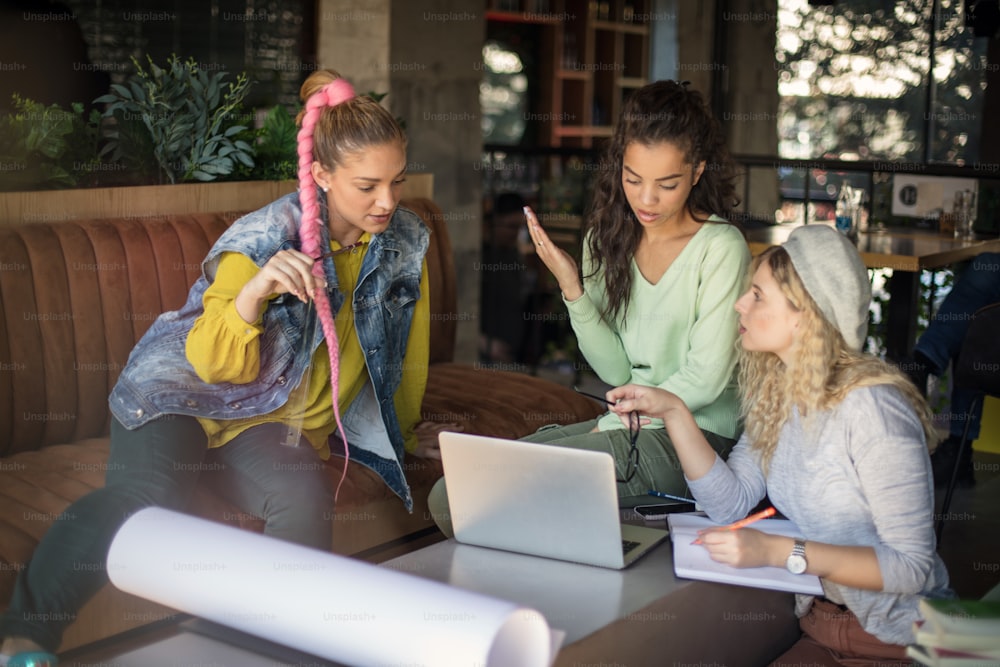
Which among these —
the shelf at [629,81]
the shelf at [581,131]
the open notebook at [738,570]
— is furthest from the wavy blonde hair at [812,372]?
the shelf at [629,81]

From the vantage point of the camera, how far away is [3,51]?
4.23 meters

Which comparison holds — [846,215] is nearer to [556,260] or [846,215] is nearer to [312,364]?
[556,260]

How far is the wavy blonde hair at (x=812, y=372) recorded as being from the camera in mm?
1861

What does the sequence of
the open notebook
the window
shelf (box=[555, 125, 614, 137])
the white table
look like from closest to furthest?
the white table → the open notebook → the window → shelf (box=[555, 125, 614, 137])

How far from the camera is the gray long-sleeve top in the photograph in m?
1.74

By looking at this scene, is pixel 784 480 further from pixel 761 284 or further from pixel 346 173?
pixel 346 173

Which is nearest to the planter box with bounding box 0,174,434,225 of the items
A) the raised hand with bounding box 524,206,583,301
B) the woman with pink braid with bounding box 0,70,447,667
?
the woman with pink braid with bounding box 0,70,447,667

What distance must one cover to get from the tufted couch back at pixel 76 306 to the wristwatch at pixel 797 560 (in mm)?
1761

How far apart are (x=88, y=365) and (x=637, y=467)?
1.36 m

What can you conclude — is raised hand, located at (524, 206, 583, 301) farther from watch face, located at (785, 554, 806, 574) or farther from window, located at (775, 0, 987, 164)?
window, located at (775, 0, 987, 164)

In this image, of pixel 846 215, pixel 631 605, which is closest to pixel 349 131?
pixel 631 605

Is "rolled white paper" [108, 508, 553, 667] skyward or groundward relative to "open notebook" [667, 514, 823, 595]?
skyward

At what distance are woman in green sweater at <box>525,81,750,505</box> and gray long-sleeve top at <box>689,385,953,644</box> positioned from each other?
428mm

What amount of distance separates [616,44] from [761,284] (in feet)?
22.8
